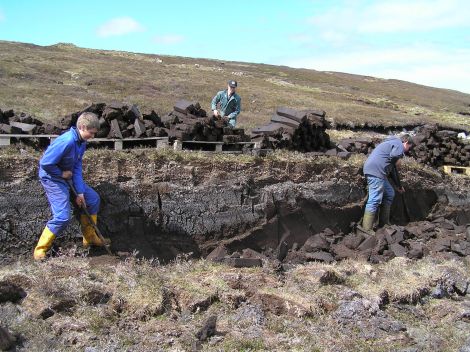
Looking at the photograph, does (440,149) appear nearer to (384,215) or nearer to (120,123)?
(384,215)

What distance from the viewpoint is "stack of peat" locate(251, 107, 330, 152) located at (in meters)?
12.1

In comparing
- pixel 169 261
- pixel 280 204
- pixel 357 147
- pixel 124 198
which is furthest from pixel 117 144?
pixel 357 147

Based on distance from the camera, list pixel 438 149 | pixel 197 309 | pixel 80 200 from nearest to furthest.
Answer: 1. pixel 197 309
2. pixel 80 200
3. pixel 438 149

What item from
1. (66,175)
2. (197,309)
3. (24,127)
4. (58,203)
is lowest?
(197,309)

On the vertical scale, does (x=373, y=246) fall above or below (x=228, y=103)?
below

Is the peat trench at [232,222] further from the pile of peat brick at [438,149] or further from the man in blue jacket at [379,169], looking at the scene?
the pile of peat brick at [438,149]

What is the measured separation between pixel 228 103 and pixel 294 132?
1859 mm

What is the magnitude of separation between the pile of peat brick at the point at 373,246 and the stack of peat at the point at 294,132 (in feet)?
7.72

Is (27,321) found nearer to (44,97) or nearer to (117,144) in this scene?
(117,144)

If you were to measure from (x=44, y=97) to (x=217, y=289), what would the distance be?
49.2ft

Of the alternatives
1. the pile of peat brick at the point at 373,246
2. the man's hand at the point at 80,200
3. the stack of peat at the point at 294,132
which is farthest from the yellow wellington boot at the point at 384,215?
the man's hand at the point at 80,200

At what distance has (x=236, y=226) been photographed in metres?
10.0

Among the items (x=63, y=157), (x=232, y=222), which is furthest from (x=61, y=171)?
(x=232, y=222)

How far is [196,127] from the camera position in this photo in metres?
10.9
